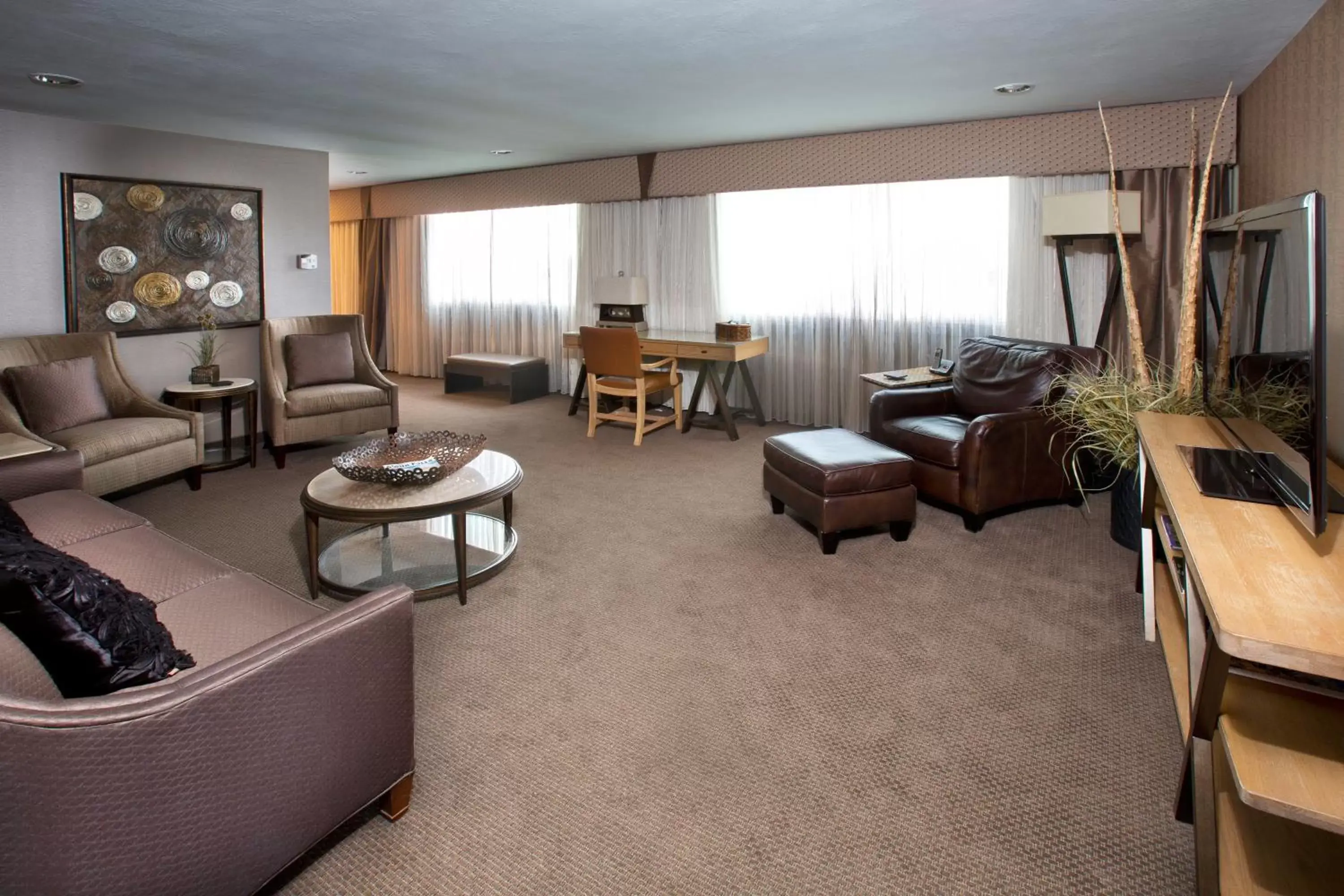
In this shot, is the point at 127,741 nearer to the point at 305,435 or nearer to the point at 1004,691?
the point at 1004,691

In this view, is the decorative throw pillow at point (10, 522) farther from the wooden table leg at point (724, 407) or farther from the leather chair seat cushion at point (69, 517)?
the wooden table leg at point (724, 407)

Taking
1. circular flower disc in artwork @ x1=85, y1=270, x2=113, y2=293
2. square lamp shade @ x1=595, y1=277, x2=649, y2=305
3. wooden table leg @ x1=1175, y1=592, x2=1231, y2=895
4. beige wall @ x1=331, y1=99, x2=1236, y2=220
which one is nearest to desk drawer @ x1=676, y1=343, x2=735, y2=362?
square lamp shade @ x1=595, y1=277, x2=649, y2=305

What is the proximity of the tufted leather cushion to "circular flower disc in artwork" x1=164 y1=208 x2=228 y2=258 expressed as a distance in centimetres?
481

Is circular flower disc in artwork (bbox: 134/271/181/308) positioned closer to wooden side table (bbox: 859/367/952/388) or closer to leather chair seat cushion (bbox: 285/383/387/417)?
leather chair seat cushion (bbox: 285/383/387/417)

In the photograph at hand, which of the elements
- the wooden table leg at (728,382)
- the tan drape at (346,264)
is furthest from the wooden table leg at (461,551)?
the tan drape at (346,264)

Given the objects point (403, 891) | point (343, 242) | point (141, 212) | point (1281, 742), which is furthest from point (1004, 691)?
point (343, 242)

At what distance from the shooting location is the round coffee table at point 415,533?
2.83m

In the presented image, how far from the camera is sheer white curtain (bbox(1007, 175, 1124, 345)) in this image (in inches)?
195

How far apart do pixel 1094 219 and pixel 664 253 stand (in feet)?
11.2

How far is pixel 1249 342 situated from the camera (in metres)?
2.17

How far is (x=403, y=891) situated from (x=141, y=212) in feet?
15.9

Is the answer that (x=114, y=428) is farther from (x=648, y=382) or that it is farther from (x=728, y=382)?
(x=728, y=382)

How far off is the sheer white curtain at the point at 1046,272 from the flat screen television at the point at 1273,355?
2.49 meters

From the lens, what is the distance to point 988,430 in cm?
368
